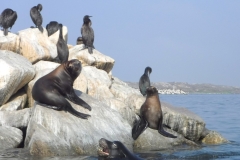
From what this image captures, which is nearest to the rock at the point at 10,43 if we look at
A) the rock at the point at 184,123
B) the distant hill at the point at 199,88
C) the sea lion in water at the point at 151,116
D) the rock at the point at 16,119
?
the rock at the point at 16,119

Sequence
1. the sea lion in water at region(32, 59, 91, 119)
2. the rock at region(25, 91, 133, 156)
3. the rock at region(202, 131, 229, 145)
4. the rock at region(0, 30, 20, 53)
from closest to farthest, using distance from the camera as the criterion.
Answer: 1. the rock at region(25, 91, 133, 156)
2. the sea lion in water at region(32, 59, 91, 119)
3. the rock at region(202, 131, 229, 145)
4. the rock at region(0, 30, 20, 53)

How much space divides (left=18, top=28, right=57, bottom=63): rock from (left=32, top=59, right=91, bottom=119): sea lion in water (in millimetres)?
5387

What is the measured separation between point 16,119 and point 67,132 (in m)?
2.61

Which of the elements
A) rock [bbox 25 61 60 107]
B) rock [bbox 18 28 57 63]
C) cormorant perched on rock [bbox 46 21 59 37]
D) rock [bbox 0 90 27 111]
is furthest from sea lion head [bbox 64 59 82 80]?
cormorant perched on rock [bbox 46 21 59 37]

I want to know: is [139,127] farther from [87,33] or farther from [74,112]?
[87,33]

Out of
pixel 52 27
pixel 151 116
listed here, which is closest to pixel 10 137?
pixel 151 116

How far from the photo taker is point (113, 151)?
9836mm

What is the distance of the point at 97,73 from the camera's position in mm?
18672

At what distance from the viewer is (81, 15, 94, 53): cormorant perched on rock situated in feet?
70.1

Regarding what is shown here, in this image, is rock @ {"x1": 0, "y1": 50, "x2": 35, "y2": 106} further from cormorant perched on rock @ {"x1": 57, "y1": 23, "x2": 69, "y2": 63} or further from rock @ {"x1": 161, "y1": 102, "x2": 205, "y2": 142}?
rock @ {"x1": 161, "y1": 102, "x2": 205, "y2": 142}

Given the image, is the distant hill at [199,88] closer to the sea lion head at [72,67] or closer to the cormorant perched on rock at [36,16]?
the cormorant perched on rock at [36,16]

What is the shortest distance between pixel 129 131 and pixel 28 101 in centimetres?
421

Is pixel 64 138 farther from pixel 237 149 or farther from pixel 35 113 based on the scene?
pixel 237 149

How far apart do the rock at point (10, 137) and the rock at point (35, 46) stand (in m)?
5.96
